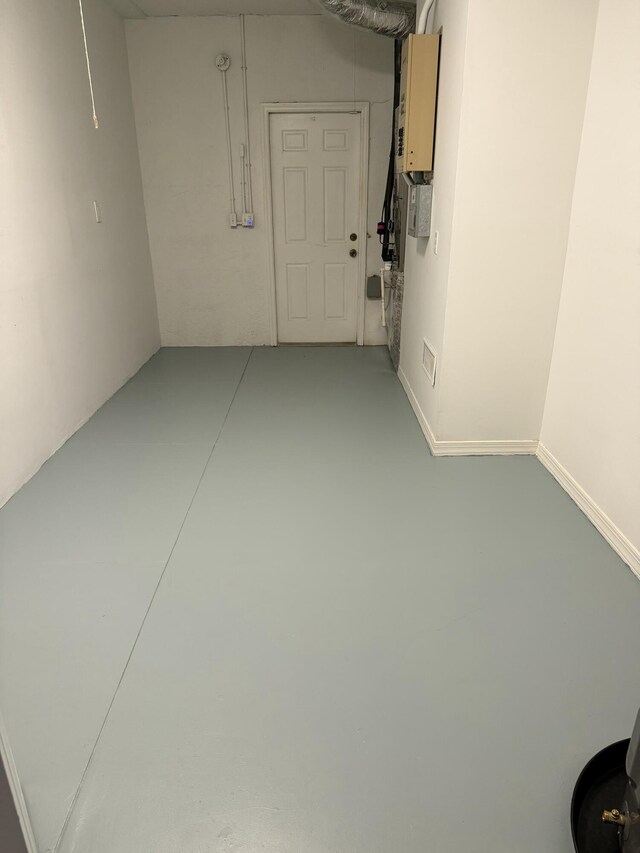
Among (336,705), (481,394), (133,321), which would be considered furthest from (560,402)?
(133,321)

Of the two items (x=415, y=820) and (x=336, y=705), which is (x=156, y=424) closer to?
(x=336, y=705)

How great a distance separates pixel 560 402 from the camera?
10.1ft

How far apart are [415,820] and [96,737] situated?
916 mm

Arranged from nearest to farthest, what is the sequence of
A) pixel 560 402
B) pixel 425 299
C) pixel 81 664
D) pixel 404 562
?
pixel 81 664 < pixel 404 562 < pixel 560 402 < pixel 425 299

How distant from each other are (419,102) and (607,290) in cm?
163

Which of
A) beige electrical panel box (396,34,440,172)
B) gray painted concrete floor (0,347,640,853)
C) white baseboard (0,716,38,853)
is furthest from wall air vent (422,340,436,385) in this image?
white baseboard (0,716,38,853)

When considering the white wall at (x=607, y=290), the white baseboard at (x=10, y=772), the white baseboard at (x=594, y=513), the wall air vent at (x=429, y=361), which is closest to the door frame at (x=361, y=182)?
the wall air vent at (x=429, y=361)

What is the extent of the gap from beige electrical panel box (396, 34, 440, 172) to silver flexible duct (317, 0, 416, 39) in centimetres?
85

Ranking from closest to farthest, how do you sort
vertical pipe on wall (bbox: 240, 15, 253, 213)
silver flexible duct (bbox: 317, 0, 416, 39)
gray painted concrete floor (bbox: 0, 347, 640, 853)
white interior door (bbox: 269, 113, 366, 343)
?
gray painted concrete floor (bbox: 0, 347, 640, 853) < silver flexible duct (bbox: 317, 0, 416, 39) < vertical pipe on wall (bbox: 240, 15, 253, 213) < white interior door (bbox: 269, 113, 366, 343)

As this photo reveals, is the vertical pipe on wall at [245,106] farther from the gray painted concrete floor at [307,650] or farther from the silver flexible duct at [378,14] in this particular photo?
the gray painted concrete floor at [307,650]

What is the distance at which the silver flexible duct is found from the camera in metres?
3.89

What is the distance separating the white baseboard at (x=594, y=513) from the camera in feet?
7.77

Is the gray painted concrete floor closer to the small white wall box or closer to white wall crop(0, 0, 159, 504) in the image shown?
white wall crop(0, 0, 159, 504)

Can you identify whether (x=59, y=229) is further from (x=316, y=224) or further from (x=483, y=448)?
(x=483, y=448)
